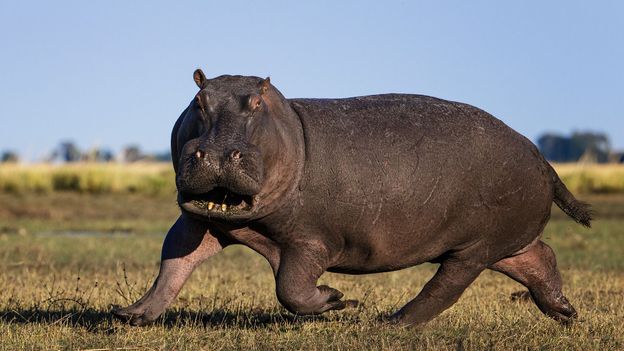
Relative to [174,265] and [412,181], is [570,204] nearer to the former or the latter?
[412,181]

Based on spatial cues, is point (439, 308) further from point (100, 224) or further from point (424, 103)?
point (100, 224)

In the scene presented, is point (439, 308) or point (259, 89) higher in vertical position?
point (259, 89)

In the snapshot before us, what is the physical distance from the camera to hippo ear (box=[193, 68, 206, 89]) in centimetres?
606

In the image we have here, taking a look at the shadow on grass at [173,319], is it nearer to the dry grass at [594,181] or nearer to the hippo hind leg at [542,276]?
the hippo hind leg at [542,276]

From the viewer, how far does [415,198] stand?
6.50 m

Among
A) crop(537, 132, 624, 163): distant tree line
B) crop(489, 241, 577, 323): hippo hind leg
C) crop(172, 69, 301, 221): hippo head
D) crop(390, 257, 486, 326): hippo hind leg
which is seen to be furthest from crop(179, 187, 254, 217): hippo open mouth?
crop(537, 132, 624, 163): distant tree line

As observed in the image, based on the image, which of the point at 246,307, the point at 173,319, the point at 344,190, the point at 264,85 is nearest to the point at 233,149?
the point at 264,85

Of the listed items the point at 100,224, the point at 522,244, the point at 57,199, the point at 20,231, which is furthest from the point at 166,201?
the point at 522,244

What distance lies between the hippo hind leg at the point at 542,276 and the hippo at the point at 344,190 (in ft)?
0.85

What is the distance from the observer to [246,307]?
8.01 meters

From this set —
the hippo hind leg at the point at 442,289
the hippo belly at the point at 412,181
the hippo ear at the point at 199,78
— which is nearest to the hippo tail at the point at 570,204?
the hippo belly at the point at 412,181

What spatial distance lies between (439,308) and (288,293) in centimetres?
127

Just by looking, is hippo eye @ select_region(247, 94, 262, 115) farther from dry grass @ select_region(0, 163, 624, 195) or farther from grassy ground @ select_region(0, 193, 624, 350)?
dry grass @ select_region(0, 163, 624, 195)

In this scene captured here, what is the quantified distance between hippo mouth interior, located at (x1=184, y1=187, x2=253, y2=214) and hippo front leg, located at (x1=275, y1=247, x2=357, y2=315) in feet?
1.60
